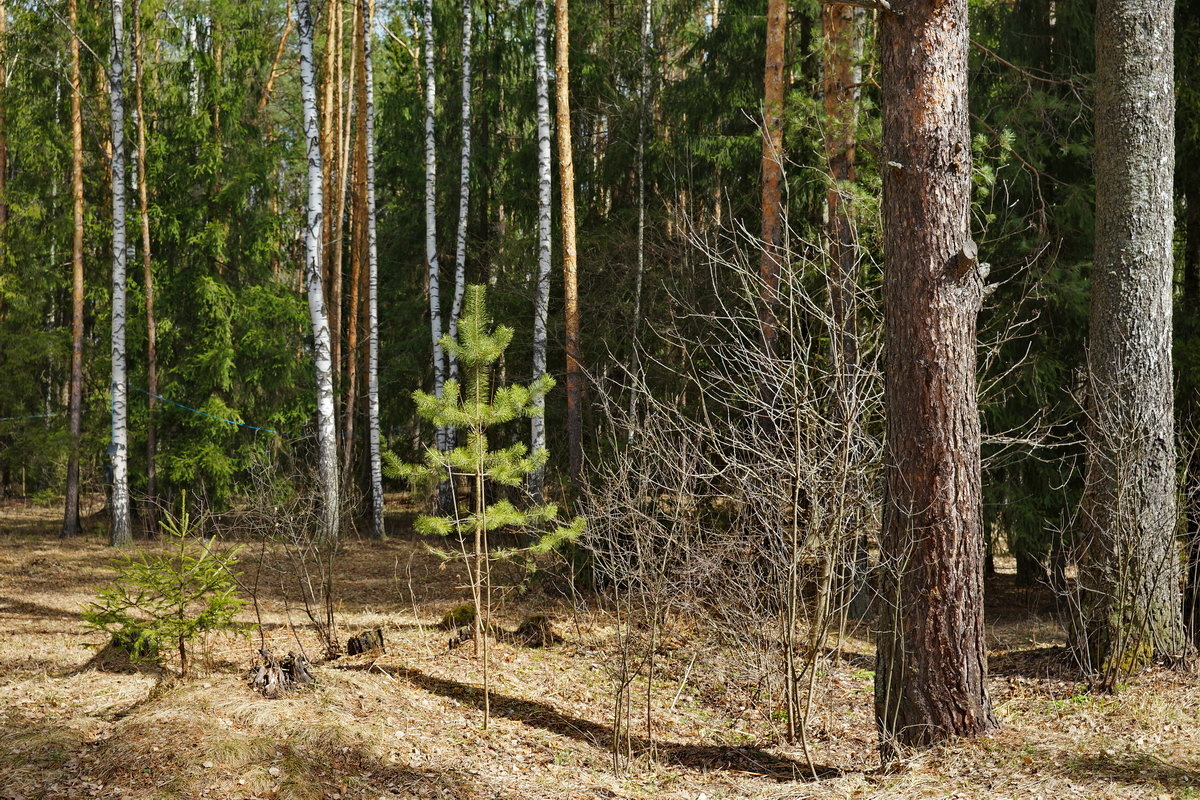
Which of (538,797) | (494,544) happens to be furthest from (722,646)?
(494,544)

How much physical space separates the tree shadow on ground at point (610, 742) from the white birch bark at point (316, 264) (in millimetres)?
4538

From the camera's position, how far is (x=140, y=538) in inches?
573

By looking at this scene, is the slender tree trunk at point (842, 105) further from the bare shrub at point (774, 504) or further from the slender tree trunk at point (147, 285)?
the slender tree trunk at point (147, 285)

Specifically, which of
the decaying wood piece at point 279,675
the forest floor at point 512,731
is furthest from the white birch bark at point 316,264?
the decaying wood piece at point 279,675

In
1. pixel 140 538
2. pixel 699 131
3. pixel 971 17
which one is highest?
pixel 971 17

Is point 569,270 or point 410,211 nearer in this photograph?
point 569,270

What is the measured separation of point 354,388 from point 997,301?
10337 millimetres

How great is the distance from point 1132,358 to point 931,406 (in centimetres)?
246

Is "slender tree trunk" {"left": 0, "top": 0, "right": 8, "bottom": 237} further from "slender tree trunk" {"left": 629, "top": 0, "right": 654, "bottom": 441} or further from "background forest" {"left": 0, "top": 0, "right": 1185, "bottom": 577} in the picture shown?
"slender tree trunk" {"left": 629, "top": 0, "right": 654, "bottom": 441}

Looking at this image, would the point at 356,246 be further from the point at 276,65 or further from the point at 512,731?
the point at 512,731

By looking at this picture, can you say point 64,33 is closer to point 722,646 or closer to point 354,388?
point 354,388

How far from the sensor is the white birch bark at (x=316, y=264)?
39.0 feet

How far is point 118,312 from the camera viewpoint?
43.3 feet

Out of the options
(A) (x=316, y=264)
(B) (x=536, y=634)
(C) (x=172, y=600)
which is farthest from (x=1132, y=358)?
(A) (x=316, y=264)
